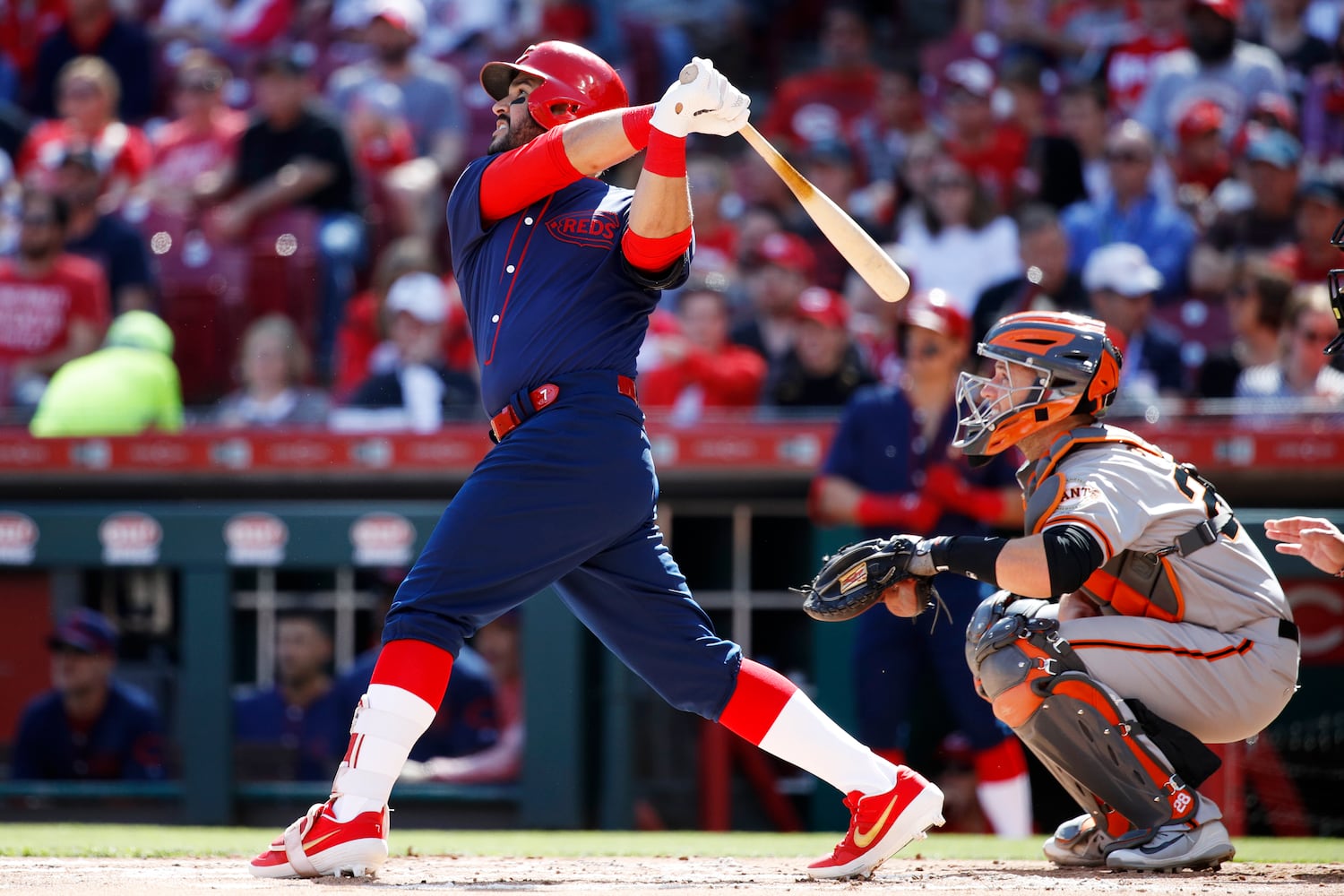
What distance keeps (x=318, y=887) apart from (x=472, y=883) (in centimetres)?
35

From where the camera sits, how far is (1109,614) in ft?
11.3

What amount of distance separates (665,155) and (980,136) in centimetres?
571

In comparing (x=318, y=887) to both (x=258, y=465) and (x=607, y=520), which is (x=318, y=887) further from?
(x=258, y=465)

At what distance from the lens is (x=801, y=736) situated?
316 cm

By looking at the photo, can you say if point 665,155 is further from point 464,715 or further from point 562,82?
point 464,715

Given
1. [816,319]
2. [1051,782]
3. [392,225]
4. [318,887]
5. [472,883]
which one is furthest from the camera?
[392,225]

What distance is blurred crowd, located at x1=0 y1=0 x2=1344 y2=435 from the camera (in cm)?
656

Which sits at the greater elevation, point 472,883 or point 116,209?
point 116,209

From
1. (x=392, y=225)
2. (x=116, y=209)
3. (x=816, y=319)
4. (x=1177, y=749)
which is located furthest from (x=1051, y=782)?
(x=116, y=209)

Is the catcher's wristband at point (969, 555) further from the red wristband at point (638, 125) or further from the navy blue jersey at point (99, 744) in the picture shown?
the navy blue jersey at point (99, 744)

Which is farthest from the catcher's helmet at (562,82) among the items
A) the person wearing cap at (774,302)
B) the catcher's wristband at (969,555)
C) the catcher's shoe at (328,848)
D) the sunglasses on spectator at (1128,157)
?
the sunglasses on spectator at (1128,157)

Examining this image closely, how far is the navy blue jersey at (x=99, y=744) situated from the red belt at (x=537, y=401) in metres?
3.14

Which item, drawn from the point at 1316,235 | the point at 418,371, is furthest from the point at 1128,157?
the point at 418,371

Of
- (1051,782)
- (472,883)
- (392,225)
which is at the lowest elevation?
(1051,782)
